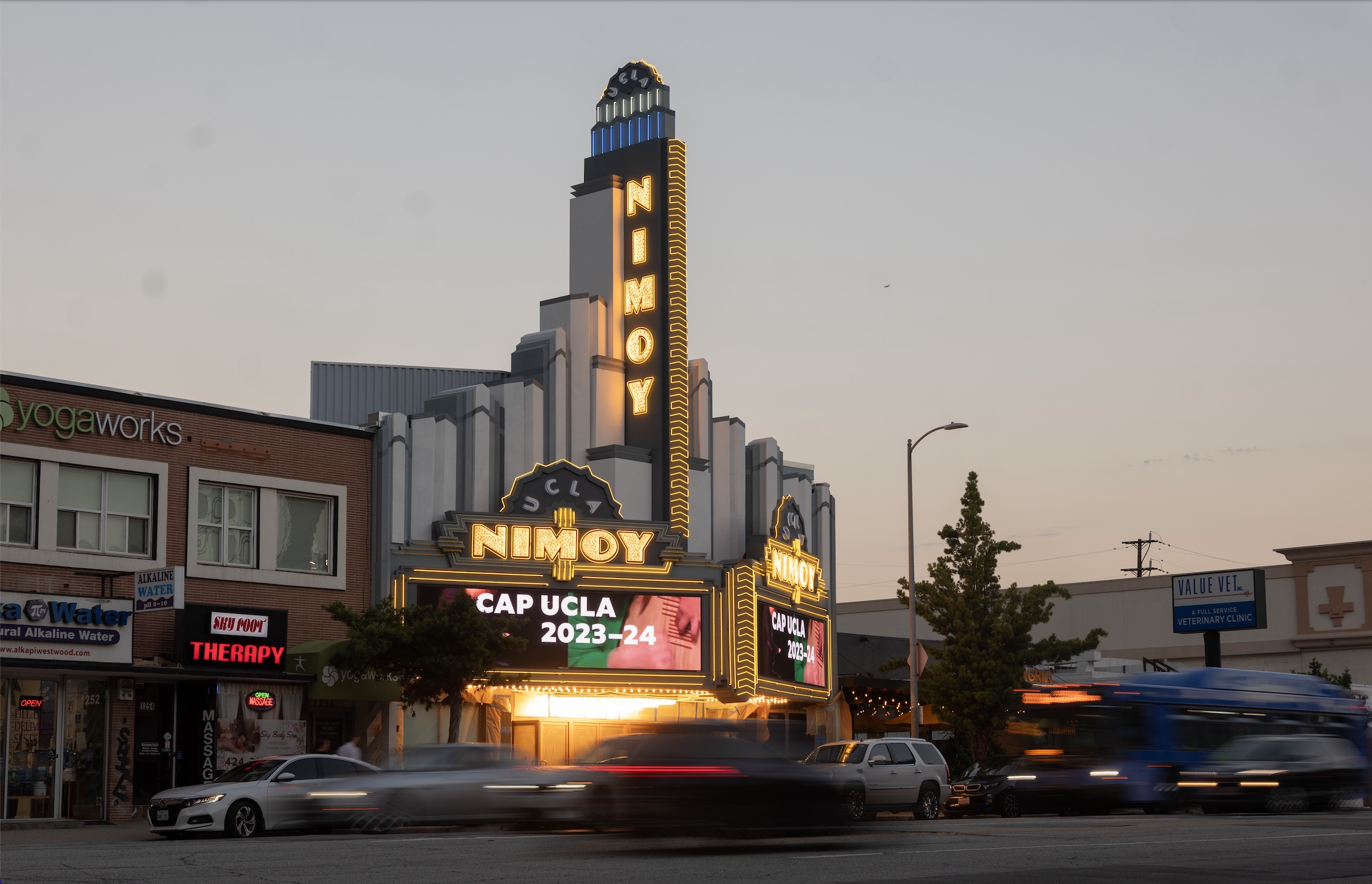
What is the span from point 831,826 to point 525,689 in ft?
77.5

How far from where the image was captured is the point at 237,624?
1372 inches

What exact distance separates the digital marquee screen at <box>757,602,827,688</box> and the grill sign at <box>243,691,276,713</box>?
14.7m

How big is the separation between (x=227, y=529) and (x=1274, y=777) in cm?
2331

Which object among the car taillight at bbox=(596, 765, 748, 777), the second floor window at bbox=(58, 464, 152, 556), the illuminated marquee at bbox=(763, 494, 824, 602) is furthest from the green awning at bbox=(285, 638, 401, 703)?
the car taillight at bbox=(596, 765, 748, 777)

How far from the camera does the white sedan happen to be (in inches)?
930

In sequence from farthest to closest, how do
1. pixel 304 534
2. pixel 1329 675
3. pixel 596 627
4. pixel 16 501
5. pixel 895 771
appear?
1. pixel 1329 675
2. pixel 596 627
3. pixel 304 534
4. pixel 16 501
5. pixel 895 771

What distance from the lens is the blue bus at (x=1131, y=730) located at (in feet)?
98.1

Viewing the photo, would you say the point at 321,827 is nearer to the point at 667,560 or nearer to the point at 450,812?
the point at 450,812

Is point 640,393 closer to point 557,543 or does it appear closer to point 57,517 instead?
point 557,543

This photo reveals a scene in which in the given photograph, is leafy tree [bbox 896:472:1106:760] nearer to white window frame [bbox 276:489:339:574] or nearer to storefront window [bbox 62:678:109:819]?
white window frame [bbox 276:489:339:574]

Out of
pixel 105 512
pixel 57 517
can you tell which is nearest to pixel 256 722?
pixel 105 512

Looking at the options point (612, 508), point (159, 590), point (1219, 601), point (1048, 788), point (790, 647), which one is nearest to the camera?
point (1048, 788)

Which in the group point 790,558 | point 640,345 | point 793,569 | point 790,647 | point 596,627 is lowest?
point 790,647

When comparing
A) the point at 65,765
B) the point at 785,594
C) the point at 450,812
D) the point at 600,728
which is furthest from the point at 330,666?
the point at 785,594
